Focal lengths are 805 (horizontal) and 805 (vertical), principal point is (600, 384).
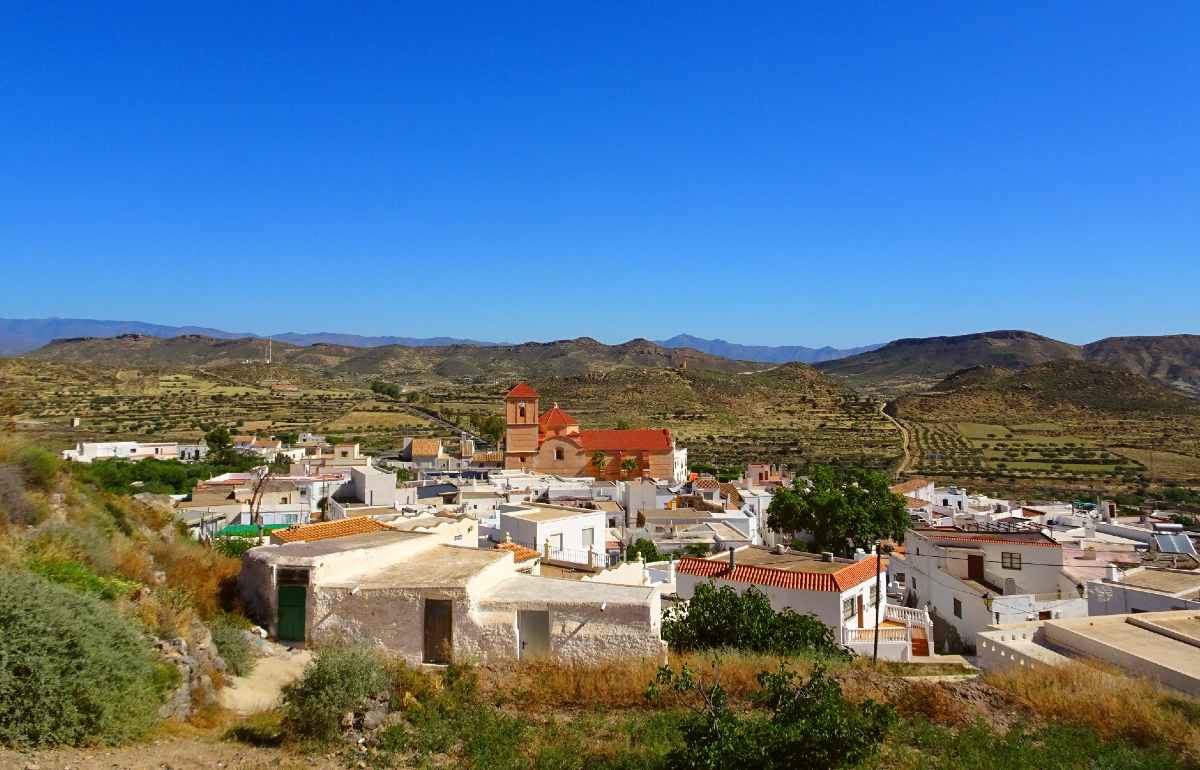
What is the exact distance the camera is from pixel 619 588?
9.66 meters

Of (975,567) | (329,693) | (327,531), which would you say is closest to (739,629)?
(329,693)

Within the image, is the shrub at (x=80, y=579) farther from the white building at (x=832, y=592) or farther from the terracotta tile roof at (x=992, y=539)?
the terracotta tile roof at (x=992, y=539)

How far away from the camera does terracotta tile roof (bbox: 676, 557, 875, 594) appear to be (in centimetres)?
1439

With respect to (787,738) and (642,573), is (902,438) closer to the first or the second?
(642,573)

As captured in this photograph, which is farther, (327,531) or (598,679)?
(327,531)

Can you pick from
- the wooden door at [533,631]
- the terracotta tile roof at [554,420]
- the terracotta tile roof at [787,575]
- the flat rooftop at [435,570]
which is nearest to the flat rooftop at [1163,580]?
the terracotta tile roof at [787,575]

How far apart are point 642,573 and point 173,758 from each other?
9.13m

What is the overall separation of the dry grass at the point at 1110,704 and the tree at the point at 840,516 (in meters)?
17.6

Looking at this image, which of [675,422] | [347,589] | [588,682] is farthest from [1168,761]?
[675,422]

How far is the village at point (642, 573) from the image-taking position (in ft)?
30.1

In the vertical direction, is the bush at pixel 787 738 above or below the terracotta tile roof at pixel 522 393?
below

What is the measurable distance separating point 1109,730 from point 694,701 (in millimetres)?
3705

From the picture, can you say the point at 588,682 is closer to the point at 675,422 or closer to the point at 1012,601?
the point at 1012,601

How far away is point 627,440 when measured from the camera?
1923 inches
